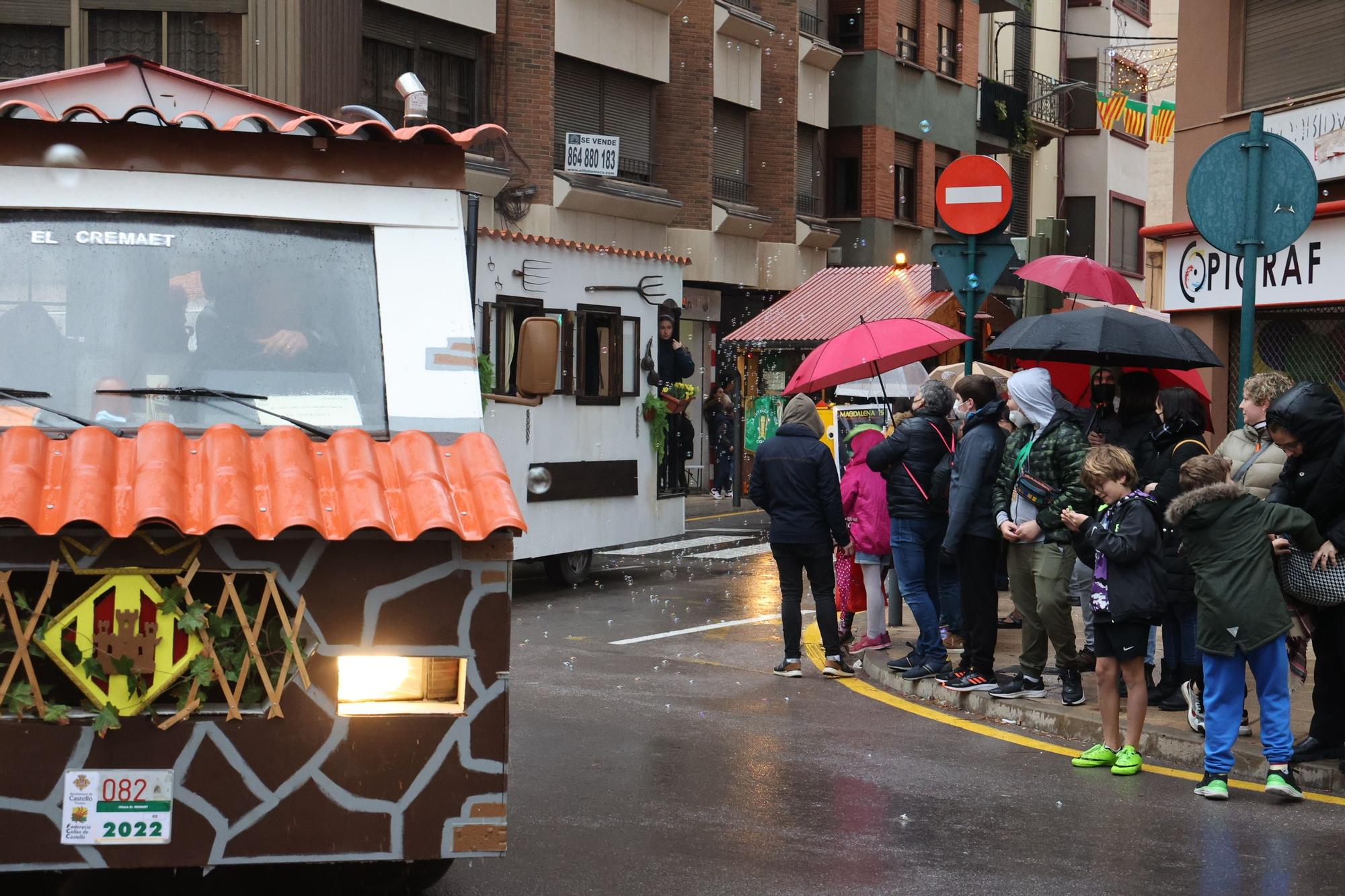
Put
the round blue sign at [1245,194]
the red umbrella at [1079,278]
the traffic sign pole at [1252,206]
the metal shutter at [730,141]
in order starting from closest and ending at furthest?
the round blue sign at [1245,194]
the traffic sign pole at [1252,206]
the red umbrella at [1079,278]
the metal shutter at [730,141]

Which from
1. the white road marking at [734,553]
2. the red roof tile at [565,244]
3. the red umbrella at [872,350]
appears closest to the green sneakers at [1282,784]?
the red umbrella at [872,350]

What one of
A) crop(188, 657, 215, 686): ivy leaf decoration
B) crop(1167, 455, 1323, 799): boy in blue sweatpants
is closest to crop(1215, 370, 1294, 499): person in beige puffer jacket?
crop(1167, 455, 1323, 799): boy in blue sweatpants

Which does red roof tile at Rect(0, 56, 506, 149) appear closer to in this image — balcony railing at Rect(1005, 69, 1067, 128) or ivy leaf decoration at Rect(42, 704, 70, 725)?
ivy leaf decoration at Rect(42, 704, 70, 725)

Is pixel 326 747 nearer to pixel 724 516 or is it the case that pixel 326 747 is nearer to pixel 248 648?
pixel 248 648

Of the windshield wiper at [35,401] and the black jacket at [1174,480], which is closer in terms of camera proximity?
the windshield wiper at [35,401]

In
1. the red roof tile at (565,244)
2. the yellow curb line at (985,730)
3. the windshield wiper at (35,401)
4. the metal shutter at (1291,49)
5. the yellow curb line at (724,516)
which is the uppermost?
the metal shutter at (1291,49)

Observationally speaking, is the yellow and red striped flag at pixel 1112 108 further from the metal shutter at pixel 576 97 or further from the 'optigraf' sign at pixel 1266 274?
the 'optigraf' sign at pixel 1266 274

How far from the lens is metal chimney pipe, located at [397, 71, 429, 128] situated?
19.5ft

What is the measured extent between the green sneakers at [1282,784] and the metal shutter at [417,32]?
59.7ft

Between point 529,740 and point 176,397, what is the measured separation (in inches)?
149

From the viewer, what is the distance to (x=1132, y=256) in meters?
48.2

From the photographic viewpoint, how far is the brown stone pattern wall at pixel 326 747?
15.1ft

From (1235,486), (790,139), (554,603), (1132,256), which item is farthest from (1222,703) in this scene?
(1132,256)

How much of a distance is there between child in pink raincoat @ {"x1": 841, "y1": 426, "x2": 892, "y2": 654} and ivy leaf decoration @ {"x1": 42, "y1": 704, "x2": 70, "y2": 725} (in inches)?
279
